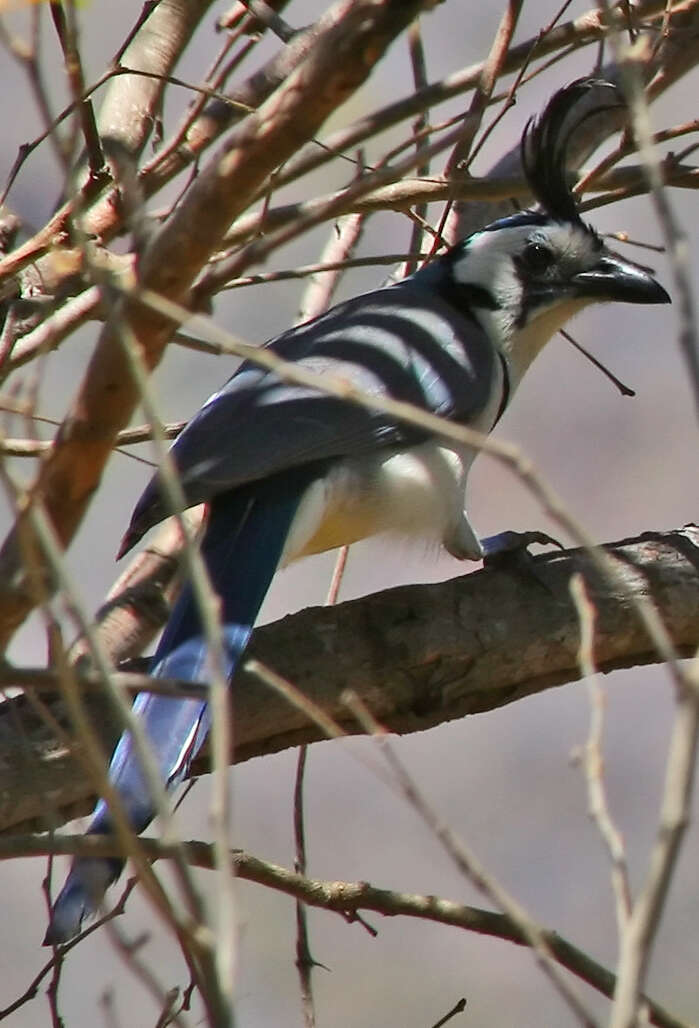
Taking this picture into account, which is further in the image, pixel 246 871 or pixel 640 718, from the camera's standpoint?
pixel 640 718

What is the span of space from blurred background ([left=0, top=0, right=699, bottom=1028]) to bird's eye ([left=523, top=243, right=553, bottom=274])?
3.89 ft

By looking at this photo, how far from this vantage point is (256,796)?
18.7 ft

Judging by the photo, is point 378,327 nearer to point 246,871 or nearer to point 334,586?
point 334,586

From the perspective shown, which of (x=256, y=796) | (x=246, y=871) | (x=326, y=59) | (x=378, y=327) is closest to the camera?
(x=326, y=59)

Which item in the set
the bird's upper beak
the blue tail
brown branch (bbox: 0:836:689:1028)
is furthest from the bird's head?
brown branch (bbox: 0:836:689:1028)

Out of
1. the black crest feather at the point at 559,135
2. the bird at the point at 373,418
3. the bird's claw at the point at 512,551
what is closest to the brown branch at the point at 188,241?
the bird at the point at 373,418

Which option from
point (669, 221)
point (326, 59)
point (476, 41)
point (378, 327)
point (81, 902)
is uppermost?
point (476, 41)

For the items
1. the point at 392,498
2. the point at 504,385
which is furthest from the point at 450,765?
the point at 392,498

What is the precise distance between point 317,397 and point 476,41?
3.13m

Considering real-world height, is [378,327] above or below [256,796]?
above

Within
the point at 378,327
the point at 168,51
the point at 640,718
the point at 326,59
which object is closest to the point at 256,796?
the point at 640,718

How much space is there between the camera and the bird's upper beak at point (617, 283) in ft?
12.7

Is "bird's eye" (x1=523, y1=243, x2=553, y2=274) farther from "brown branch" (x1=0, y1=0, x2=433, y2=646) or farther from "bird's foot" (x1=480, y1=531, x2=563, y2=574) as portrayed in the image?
"brown branch" (x1=0, y1=0, x2=433, y2=646)

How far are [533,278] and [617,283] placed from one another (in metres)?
0.21
